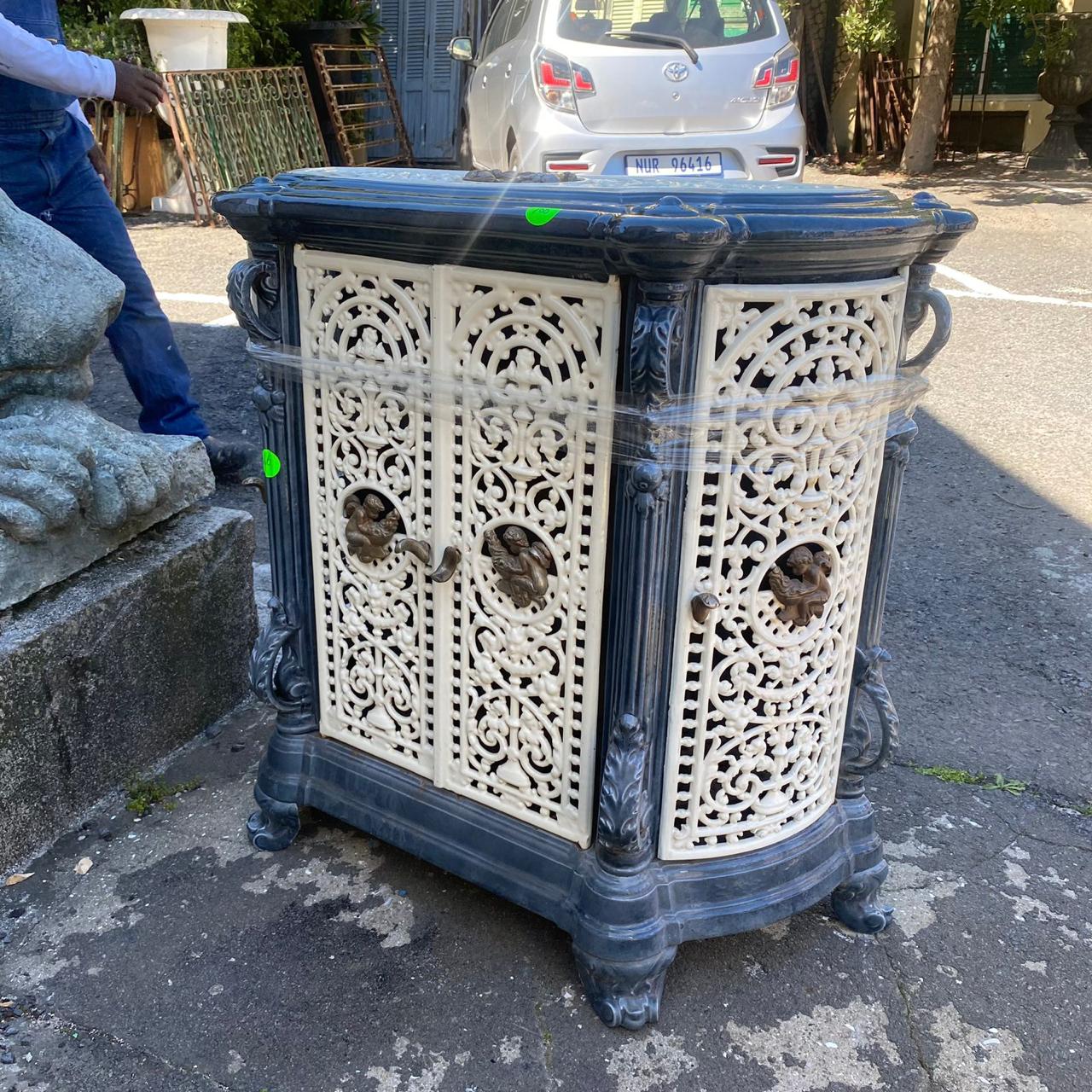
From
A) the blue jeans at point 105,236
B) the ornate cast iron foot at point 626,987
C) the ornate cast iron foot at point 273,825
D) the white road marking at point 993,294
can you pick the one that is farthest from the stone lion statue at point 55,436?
the white road marking at point 993,294

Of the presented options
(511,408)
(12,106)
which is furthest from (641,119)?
(511,408)

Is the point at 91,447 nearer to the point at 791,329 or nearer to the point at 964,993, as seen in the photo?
the point at 791,329

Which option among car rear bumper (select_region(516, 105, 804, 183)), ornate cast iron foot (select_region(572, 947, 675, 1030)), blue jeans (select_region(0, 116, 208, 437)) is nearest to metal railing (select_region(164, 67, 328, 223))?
car rear bumper (select_region(516, 105, 804, 183))

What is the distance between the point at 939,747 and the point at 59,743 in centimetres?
200

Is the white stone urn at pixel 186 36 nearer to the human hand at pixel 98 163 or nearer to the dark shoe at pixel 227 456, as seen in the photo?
the human hand at pixel 98 163

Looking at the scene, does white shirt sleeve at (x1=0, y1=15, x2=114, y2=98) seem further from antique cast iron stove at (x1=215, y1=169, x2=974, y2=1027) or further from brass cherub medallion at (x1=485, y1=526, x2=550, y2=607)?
brass cherub medallion at (x1=485, y1=526, x2=550, y2=607)

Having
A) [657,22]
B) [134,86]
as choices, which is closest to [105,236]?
[134,86]

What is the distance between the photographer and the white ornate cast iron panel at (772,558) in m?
1.62

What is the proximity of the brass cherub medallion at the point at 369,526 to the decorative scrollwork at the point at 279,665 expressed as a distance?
0.85 feet

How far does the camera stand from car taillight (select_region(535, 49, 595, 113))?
641cm

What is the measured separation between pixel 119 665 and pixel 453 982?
0.98 metres

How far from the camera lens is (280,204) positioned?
1.80 metres

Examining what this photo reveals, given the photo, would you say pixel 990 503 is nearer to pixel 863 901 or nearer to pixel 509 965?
pixel 863 901

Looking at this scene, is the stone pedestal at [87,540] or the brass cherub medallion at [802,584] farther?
the stone pedestal at [87,540]
